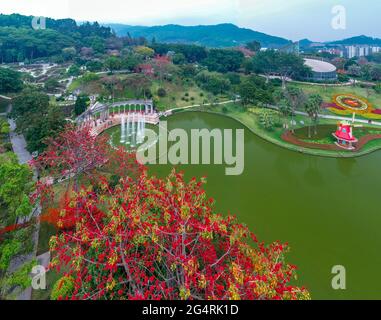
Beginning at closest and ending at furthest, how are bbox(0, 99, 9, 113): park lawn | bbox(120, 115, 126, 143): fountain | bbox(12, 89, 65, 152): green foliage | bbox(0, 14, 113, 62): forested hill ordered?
1. bbox(12, 89, 65, 152): green foliage
2. bbox(120, 115, 126, 143): fountain
3. bbox(0, 99, 9, 113): park lawn
4. bbox(0, 14, 113, 62): forested hill

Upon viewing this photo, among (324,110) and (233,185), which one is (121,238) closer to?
(233,185)

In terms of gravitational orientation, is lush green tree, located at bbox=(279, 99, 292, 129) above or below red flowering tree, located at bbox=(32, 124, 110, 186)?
above

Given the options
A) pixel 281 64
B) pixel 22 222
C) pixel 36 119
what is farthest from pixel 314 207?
pixel 281 64

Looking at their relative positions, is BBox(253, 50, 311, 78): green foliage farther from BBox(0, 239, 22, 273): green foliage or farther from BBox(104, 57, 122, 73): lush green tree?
BBox(0, 239, 22, 273): green foliage

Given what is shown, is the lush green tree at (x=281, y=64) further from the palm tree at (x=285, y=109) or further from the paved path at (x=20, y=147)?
the paved path at (x=20, y=147)

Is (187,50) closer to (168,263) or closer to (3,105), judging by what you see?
(3,105)

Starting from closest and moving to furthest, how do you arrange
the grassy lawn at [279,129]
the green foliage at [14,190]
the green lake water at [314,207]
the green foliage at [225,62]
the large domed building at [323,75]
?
the green foliage at [14,190] < the green lake water at [314,207] < the grassy lawn at [279,129] < the large domed building at [323,75] < the green foliage at [225,62]

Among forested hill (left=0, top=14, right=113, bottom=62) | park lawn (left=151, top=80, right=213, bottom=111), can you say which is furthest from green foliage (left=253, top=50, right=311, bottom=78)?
Answer: forested hill (left=0, top=14, right=113, bottom=62)

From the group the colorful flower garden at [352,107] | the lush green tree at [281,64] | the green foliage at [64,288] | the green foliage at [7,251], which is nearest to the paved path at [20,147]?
the green foliage at [7,251]
